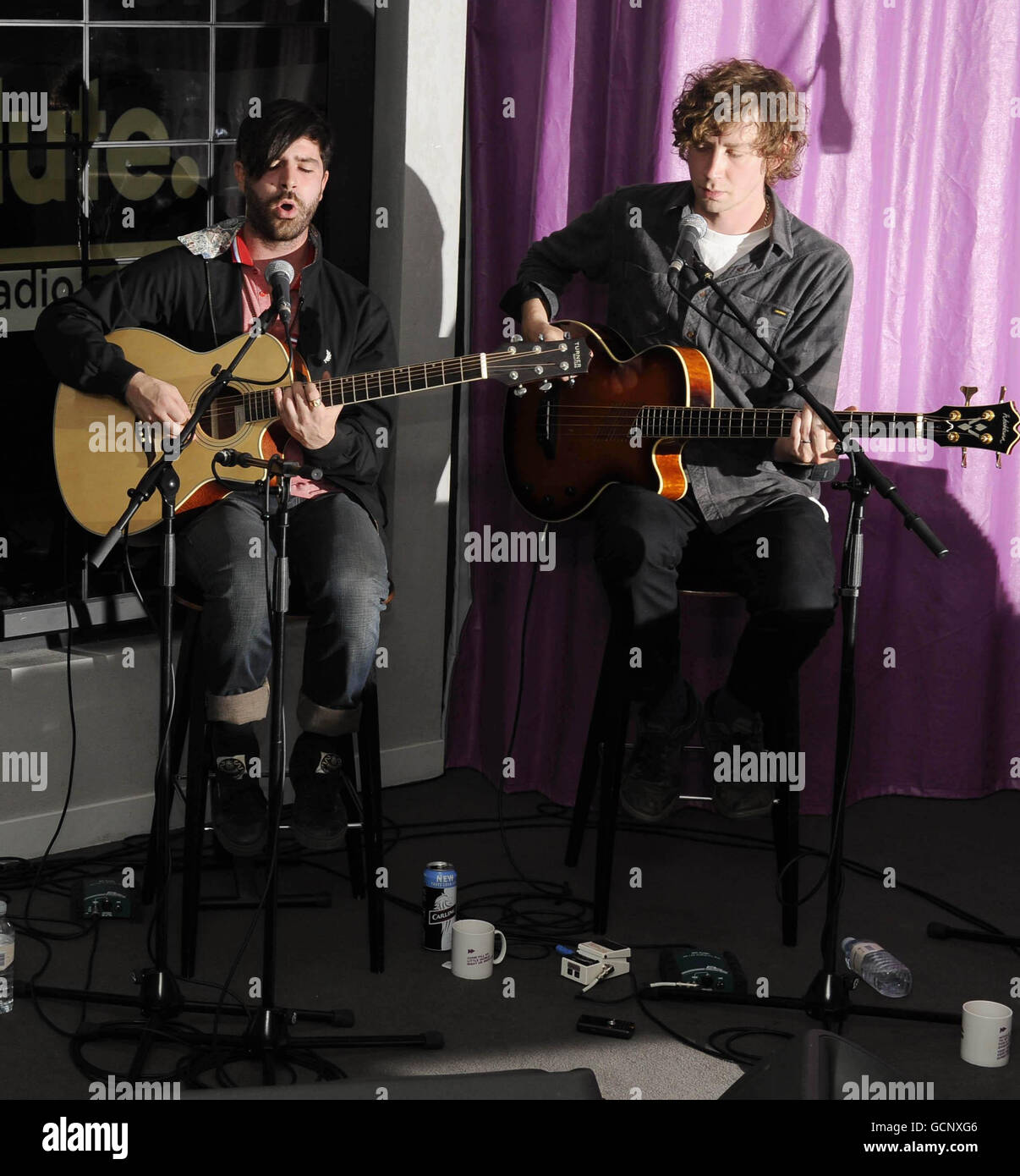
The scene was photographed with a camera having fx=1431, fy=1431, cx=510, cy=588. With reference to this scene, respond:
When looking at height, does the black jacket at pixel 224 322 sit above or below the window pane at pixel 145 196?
below

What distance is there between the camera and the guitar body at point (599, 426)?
274 centimetres

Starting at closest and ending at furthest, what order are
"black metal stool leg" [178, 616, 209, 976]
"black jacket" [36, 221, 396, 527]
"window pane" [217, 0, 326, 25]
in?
1. "black metal stool leg" [178, 616, 209, 976]
2. "black jacket" [36, 221, 396, 527]
3. "window pane" [217, 0, 326, 25]

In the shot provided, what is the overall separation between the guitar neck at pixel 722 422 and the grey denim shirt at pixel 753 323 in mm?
111

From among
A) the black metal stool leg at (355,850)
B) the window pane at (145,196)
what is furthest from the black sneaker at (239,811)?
the window pane at (145,196)

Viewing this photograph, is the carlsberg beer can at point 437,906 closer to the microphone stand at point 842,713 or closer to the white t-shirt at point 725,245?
the microphone stand at point 842,713

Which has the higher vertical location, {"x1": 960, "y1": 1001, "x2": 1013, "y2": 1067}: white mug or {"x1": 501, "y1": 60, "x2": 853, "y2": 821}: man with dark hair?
{"x1": 501, "y1": 60, "x2": 853, "y2": 821}: man with dark hair

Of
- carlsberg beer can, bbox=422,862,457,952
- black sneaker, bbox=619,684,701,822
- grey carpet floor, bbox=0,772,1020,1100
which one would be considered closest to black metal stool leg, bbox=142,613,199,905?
grey carpet floor, bbox=0,772,1020,1100

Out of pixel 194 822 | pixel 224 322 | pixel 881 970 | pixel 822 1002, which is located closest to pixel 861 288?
pixel 224 322

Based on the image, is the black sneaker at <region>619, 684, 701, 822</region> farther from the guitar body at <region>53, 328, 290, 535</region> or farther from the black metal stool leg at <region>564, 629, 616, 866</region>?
the guitar body at <region>53, 328, 290, 535</region>

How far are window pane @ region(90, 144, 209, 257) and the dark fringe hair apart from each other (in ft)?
1.03

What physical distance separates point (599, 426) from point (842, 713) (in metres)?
0.89

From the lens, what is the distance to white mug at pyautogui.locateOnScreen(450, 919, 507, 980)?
95.7 inches

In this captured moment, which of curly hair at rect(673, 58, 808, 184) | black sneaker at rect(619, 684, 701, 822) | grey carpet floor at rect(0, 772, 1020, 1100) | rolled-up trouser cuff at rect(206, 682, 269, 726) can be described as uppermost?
curly hair at rect(673, 58, 808, 184)

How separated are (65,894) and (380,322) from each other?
125cm
